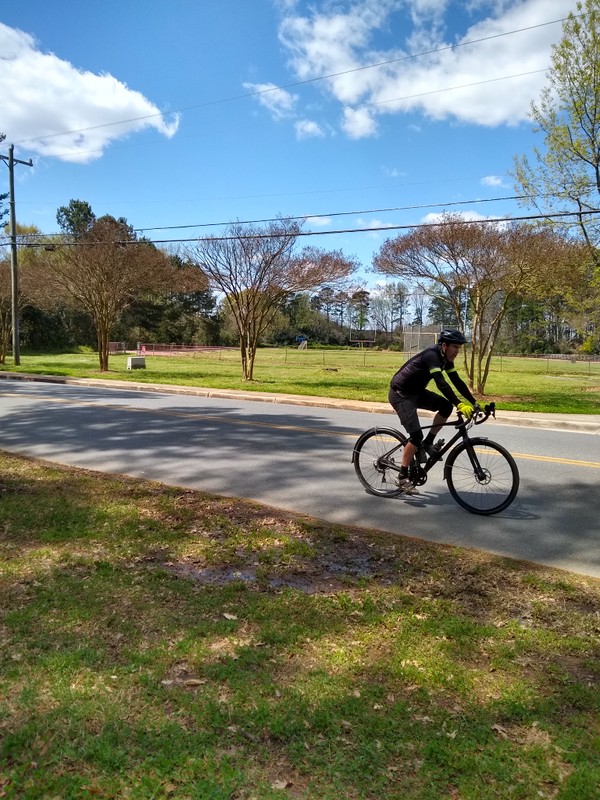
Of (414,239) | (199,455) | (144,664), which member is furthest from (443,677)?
(414,239)

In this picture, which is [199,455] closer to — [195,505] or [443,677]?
[195,505]

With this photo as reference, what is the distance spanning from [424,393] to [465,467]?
2.85 ft

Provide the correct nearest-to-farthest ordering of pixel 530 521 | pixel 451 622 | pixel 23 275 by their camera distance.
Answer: pixel 451 622 < pixel 530 521 < pixel 23 275

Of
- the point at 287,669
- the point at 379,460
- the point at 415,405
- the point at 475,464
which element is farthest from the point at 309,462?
the point at 287,669

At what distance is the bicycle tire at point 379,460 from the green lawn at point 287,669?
5.36ft

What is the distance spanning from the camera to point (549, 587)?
399cm

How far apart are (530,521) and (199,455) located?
4679mm

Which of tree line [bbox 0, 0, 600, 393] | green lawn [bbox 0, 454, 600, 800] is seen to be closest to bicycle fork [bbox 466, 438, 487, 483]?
green lawn [bbox 0, 454, 600, 800]

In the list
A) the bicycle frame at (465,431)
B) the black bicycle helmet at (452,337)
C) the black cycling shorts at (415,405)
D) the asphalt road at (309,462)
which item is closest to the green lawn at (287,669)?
the asphalt road at (309,462)

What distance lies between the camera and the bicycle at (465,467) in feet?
19.0

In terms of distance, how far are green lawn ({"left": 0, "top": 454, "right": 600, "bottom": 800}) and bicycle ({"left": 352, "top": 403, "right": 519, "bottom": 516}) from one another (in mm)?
1456

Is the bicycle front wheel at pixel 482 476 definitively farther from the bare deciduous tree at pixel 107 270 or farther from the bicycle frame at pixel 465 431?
the bare deciduous tree at pixel 107 270

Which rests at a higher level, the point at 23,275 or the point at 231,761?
the point at 23,275

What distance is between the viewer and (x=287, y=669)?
2879 millimetres
